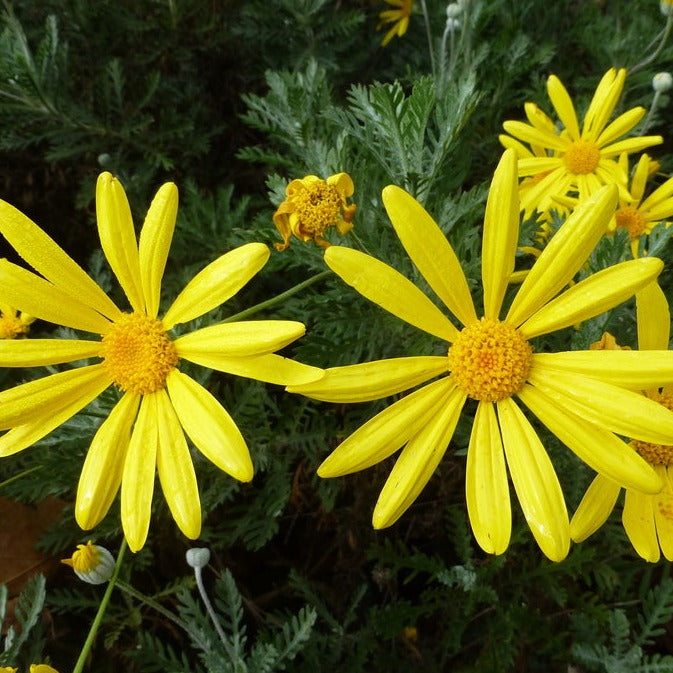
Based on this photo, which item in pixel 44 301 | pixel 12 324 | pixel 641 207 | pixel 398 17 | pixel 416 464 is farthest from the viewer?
pixel 398 17

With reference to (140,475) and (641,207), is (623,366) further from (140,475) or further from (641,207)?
(641,207)

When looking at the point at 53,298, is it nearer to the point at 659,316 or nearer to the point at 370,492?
the point at 370,492

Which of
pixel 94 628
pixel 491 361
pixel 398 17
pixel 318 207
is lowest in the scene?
pixel 94 628

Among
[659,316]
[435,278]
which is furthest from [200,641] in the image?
[659,316]

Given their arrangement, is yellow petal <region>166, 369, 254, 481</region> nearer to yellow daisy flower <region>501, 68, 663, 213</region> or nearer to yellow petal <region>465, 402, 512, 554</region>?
yellow petal <region>465, 402, 512, 554</region>

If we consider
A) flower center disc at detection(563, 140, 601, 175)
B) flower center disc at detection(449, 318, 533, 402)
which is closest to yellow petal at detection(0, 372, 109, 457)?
flower center disc at detection(449, 318, 533, 402)

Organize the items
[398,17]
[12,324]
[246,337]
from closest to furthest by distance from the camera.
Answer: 1. [246,337]
2. [12,324]
3. [398,17]

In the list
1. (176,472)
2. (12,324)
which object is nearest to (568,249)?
(176,472)

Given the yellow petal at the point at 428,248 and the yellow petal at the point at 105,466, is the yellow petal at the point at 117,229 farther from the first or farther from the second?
the yellow petal at the point at 428,248
